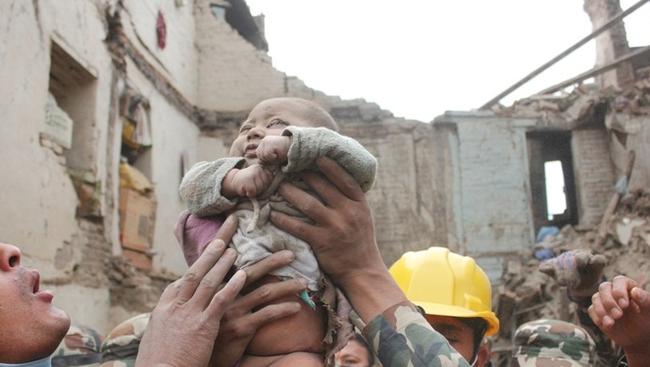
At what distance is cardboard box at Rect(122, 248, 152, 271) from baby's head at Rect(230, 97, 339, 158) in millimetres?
6557

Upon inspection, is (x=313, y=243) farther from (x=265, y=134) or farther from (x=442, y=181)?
(x=442, y=181)

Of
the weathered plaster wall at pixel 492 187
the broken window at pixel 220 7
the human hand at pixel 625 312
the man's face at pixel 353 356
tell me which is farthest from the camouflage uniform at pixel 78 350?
the broken window at pixel 220 7

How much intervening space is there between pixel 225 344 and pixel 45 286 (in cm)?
528

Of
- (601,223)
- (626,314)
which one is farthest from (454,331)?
(601,223)

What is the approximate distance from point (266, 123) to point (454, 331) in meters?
1.54

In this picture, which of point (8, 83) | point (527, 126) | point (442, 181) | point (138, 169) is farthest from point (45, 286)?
point (527, 126)

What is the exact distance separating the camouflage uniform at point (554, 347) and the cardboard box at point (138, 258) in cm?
616

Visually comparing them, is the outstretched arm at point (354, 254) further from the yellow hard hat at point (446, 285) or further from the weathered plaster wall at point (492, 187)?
the weathered plaster wall at point (492, 187)

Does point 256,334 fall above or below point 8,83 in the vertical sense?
below

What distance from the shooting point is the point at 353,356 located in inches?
107

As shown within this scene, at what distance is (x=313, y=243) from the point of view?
158cm

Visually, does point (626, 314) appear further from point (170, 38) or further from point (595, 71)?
point (170, 38)

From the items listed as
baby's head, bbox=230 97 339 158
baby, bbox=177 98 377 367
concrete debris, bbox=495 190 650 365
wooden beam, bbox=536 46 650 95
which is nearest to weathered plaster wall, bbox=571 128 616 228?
wooden beam, bbox=536 46 650 95

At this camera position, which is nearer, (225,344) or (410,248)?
(225,344)
